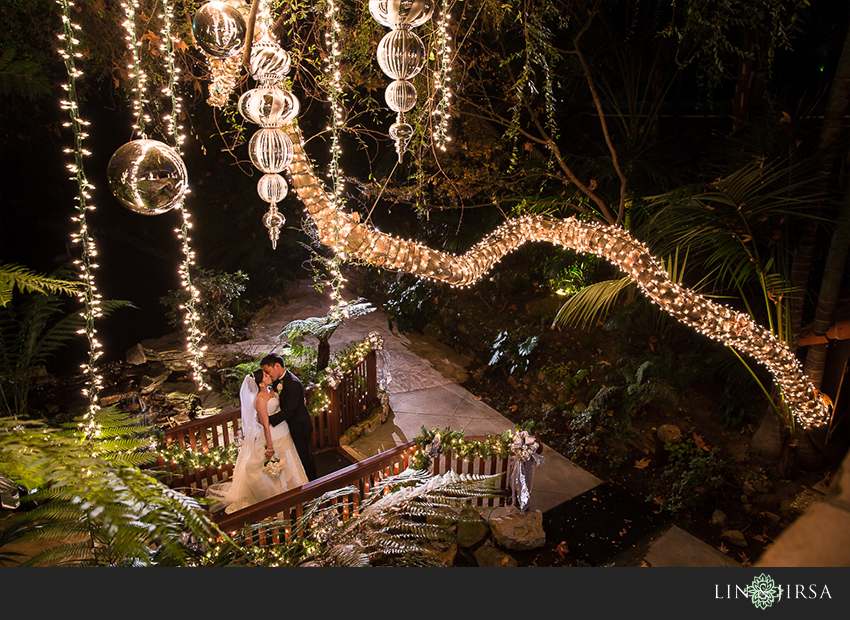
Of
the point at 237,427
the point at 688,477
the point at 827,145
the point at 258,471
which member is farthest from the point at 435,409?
the point at 827,145

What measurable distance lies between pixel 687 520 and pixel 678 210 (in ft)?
9.12

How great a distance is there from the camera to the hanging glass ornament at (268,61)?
2.04 metres

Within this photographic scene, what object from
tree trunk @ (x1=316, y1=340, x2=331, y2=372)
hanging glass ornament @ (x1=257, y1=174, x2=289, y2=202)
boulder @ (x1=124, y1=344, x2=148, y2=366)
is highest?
hanging glass ornament @ (x1=257, y1=174, x2=289, y2=202)

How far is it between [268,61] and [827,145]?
395 cm

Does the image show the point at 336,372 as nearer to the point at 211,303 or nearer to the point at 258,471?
the point at 258,471

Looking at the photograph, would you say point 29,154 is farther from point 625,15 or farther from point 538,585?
point 538,585

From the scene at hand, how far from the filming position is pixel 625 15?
230 inches

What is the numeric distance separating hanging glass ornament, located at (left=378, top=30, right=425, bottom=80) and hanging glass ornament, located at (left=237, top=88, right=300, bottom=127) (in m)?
0.45

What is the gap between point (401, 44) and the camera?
2.18 meters

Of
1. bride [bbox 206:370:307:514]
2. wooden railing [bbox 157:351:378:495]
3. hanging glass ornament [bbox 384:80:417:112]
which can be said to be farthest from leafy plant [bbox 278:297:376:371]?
hanging glass ornament [bbox 384:80:417:112]

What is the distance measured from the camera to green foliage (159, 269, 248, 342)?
860 centimetres

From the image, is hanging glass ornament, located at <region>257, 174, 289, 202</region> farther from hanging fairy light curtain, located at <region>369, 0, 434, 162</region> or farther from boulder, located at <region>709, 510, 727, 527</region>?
boulder, located at <region>709, 510, 727, 527</region>

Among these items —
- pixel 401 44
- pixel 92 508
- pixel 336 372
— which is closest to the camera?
pixel 92 508

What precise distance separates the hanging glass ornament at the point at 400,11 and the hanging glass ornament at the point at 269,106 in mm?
503
